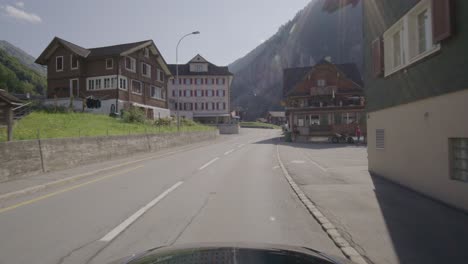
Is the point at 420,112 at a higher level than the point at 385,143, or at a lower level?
higher

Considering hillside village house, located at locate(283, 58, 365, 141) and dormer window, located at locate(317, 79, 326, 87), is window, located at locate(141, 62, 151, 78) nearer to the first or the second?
hillside village house, located at locate(283, 58, 365, 141)

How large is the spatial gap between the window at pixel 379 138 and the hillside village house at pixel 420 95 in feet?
0.11

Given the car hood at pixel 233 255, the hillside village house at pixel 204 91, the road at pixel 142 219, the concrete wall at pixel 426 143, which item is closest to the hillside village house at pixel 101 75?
the hillside village house at pixel 204 91

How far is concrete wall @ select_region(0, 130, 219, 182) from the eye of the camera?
37.1 feet

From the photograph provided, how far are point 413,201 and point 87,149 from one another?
13.8 m

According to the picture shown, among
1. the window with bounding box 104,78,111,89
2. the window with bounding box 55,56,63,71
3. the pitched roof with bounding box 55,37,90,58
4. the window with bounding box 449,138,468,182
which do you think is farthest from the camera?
the window with bounding box 55,56,63,71

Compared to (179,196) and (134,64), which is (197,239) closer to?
(179,196)

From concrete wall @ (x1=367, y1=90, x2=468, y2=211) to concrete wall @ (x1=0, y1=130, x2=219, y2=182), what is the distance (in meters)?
12.0

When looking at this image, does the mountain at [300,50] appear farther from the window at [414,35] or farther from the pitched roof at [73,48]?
the window at [414,35]

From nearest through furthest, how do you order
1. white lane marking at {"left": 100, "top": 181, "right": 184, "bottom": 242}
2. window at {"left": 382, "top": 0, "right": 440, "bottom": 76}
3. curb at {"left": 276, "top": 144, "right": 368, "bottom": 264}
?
curb at {"left": 276, "top": 144, "right": 368, "bottom": 264}, white lane marking at {"left": 100, "top": 181, "right": 184, "bottom": 242}, window at {"left": 382, "top": 0, "right": 440, "bottom": 76}

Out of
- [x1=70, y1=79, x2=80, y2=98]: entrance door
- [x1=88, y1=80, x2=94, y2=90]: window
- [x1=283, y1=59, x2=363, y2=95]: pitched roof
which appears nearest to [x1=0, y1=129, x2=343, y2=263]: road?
[x1=88, y1=80, x2=94, y2=90]: window

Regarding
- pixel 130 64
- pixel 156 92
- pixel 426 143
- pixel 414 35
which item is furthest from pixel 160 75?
pixel 426 143

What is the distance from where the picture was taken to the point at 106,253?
479 centimetres

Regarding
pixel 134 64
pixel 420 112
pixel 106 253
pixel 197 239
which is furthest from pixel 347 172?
pixel 134 64
